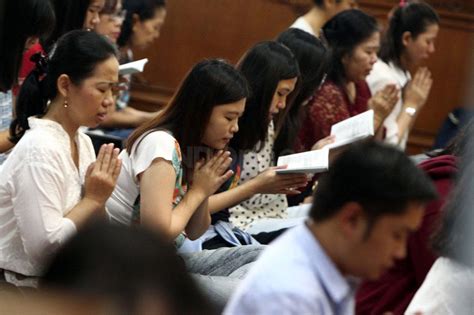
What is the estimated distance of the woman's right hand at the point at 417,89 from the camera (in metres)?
4.40

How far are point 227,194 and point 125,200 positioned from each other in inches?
16.0

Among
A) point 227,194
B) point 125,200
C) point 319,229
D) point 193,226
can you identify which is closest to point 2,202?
point 125,200

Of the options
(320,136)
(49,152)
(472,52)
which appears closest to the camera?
(49,152)

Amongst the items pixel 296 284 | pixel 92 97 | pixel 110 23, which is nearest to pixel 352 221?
pixel 296 284

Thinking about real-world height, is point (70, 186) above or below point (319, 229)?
below

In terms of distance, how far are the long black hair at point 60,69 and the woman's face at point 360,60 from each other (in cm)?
155

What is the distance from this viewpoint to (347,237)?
62.4 inches

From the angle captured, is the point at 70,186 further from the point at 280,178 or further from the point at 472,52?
the point at 472,52

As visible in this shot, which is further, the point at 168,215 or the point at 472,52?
the point at 472,52

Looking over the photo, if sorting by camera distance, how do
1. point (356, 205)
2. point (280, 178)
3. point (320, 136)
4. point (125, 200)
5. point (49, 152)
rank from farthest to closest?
point (320, 136) → point (280, 178) → point (125, 200) → point (49, 152) → point (356, 205)

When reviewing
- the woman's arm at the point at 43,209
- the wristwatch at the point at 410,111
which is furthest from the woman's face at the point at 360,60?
the woman's arm at the point at 43,209

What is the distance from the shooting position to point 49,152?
2412 millimetres

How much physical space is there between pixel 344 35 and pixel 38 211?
1.98 metres

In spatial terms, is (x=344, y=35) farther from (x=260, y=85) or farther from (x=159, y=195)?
(x=159, y=195)
